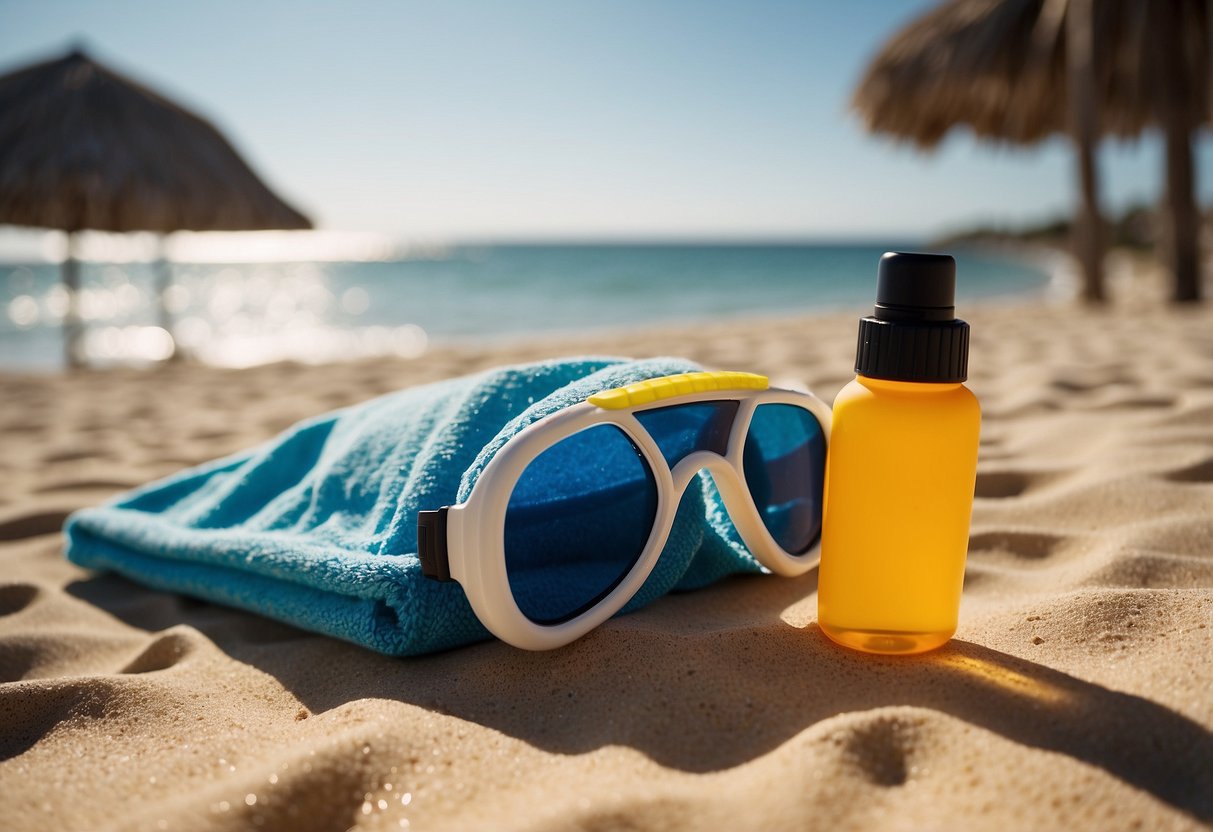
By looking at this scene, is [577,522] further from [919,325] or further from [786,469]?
[919,325]

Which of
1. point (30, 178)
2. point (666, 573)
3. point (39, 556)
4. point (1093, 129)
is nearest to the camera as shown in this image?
point (666, 573)

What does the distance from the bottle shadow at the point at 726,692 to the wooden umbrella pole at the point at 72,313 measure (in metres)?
4.93

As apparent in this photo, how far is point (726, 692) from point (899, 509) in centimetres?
26

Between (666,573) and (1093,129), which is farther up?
(1093,129)

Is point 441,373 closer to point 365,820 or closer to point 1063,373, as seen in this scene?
point 1063,373

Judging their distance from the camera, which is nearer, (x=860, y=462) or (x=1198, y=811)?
(x=1198, y=811)

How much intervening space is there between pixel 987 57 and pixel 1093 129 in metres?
0.86

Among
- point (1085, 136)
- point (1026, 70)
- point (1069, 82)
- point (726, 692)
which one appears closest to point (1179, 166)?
point (1085, 136)

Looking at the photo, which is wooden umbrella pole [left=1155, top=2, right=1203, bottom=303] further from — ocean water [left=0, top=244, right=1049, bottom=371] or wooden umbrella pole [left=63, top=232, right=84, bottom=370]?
wooden umbrella pole [left=63, top=232, right=84, bottom=370]

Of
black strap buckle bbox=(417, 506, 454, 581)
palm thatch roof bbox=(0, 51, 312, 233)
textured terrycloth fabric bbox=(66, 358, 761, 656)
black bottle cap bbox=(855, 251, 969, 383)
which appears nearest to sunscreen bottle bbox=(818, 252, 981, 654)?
black bottle cap bbox=(855, 251, 969, 383)

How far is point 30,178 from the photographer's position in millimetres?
4926

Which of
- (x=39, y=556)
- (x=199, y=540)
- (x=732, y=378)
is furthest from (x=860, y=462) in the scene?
(x=39, y=556)

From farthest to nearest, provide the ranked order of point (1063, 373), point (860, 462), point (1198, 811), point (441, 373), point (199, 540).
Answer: point (441, 373), point (1063, 373), point (199, 540), point (860, 462), point (1198, 811)

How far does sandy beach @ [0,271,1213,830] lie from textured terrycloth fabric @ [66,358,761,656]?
0.17 ft
